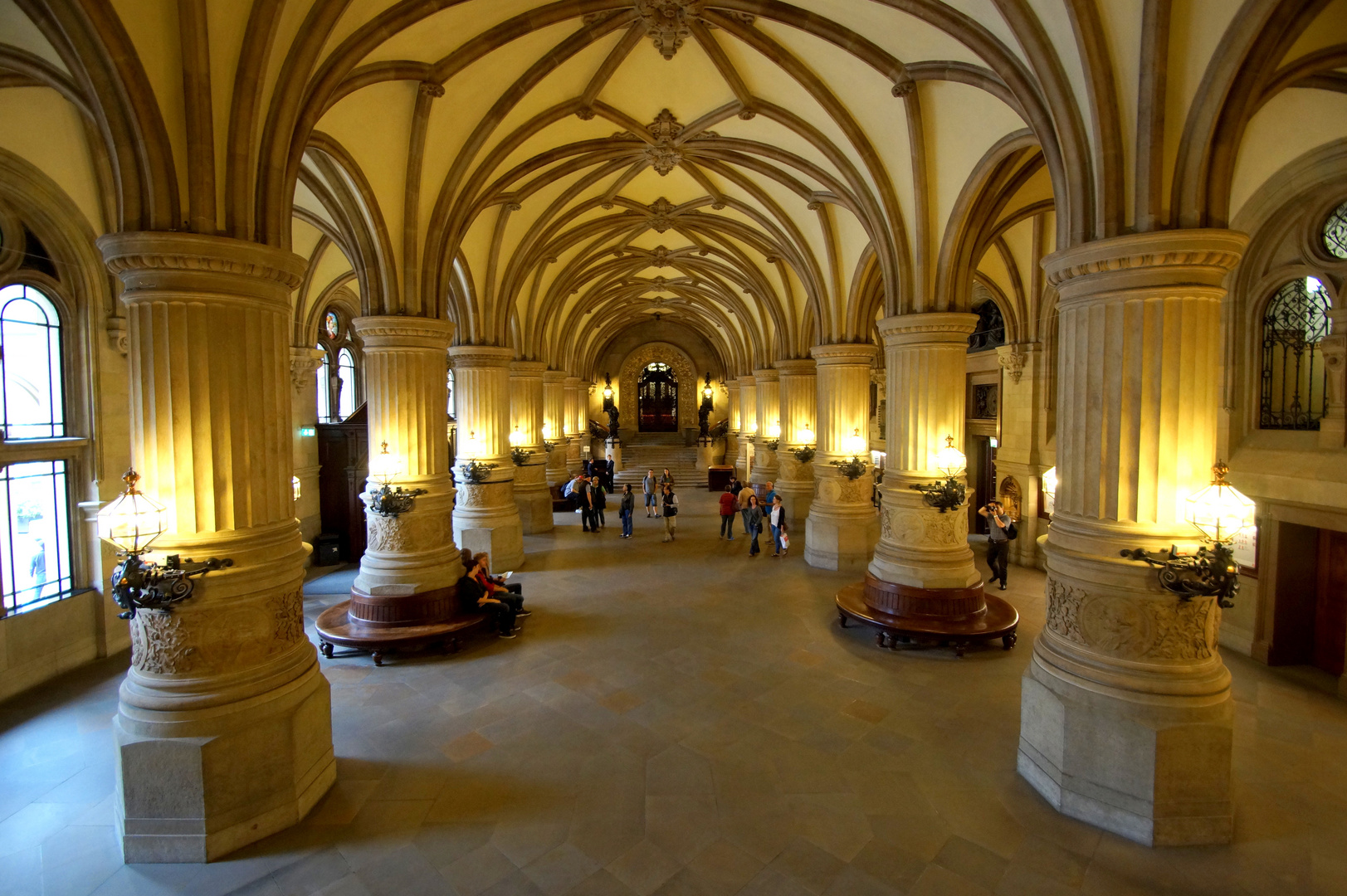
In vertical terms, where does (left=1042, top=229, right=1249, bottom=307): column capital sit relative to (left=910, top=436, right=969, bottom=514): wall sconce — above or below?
above

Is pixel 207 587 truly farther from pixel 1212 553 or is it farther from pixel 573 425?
pixel 573 425

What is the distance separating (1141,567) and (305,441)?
14.2 m

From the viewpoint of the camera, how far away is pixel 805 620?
924cm

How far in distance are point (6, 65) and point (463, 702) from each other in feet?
23.4

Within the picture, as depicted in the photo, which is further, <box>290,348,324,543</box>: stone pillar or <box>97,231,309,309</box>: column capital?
<box>290,348,324,543</box>: stone pillar

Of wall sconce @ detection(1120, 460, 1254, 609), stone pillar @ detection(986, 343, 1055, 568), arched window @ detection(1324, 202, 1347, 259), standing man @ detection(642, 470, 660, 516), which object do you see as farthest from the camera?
standing man @ detection(642, 470, 660, 516)

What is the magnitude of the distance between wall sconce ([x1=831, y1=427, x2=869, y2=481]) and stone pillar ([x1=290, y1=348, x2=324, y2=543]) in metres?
10.7

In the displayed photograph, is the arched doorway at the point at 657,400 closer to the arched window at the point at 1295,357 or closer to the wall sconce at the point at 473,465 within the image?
the wall sconce at the point at 473,465

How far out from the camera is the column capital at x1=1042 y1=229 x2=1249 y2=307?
14.9 feet

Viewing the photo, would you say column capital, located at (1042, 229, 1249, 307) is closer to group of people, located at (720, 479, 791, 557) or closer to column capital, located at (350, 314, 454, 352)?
column capital, located at (350, 314, 454, 352)

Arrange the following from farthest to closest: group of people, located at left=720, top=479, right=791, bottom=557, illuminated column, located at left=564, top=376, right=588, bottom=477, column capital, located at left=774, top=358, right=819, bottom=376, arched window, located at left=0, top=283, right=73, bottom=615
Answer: illuminated column, located at left=564, top=376, right=588, bottom=477 < column capital, located at left=774, top=358, right=819, bottom=376 < group of people, located at left=720, top=479, right=791, bottom=557 < arched window, located at left=0, top=283, right=73, bottom=615

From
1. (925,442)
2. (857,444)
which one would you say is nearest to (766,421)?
(857,444)

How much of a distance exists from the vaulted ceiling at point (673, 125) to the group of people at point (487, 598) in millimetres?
3719

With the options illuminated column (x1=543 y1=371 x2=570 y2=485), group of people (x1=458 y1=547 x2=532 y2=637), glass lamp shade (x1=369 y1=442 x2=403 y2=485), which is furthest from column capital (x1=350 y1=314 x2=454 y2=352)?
illuminated column (x1=543 y1=371 x2=570 y2=485)
